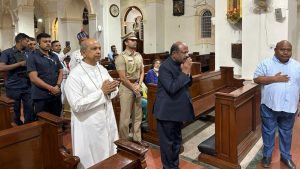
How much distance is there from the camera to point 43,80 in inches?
141

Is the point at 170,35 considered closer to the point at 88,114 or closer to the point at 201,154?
the point at 201,154

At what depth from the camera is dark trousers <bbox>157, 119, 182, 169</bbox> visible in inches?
121

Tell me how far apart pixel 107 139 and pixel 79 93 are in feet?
1.59

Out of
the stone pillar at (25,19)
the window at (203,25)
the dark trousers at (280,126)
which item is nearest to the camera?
the dark trousers at (280,126)

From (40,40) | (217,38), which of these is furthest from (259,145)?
(217,38)

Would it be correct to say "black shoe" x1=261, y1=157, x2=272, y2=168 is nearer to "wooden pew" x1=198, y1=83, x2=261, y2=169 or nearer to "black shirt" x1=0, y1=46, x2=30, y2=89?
"wooden pew" x1=198, y1=83, x2=261, y2=169

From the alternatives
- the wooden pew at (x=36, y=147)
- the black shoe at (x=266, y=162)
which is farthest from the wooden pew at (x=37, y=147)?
the black shoe at (x=266, y=162)

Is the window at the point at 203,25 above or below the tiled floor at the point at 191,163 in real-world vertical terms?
above

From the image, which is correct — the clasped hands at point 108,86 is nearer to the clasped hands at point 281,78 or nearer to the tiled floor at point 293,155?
the clasped hands at point 281,78

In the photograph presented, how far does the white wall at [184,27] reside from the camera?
562 inches

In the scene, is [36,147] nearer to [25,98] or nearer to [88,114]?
[88,114]

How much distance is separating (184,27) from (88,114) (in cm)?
1289

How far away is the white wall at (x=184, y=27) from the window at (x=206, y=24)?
1.46ft

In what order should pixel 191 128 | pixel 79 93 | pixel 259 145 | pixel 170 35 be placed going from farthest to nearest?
pixel 170 35 < pixel 191 128 < pixel 259 145 < pixel 79 93
